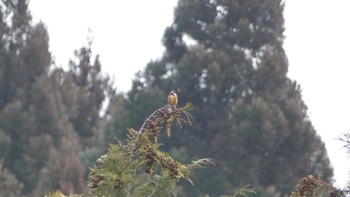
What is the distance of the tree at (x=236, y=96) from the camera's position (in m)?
25.3

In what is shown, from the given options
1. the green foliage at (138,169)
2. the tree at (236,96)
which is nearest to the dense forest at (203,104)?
the tree at (236,96)

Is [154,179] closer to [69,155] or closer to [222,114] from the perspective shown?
[69,155]

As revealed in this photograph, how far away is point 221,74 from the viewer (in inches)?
1053

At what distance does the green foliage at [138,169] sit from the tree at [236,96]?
1925cm

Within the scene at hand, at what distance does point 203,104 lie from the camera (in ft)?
88.9

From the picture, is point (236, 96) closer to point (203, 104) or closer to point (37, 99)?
point (203, 104)

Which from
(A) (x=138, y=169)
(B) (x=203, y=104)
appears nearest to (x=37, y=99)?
(B) (x=203, y=104)

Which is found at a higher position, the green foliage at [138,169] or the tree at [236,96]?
the tree at [236,96]

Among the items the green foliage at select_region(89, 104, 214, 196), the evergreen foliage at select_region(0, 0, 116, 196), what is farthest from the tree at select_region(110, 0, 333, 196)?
the green foliage at select_region(89, 104, 214, 196)

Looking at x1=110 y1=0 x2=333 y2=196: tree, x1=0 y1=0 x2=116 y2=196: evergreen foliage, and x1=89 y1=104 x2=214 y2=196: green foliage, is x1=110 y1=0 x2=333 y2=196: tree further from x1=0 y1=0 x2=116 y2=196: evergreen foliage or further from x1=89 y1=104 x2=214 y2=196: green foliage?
x1=89 y1=104 x2=214 y2=196: green foliage

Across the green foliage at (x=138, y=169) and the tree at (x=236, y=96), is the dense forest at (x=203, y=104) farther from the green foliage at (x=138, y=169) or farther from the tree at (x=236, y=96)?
the green foliage at (x=138, y=169)

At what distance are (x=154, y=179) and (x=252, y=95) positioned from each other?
71.8ft

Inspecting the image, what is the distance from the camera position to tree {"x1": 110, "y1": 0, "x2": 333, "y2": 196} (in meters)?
25.3

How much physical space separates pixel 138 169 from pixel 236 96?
2240cm
